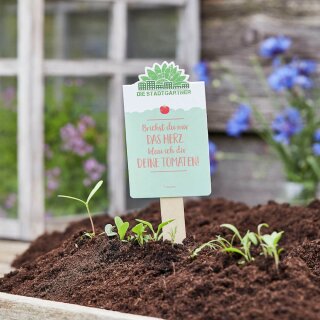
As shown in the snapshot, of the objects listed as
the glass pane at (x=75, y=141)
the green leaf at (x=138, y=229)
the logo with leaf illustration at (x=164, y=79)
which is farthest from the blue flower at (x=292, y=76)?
the green leaf at (x=138, y=229)

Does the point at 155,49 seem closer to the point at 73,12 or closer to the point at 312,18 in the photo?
the point at 73,12

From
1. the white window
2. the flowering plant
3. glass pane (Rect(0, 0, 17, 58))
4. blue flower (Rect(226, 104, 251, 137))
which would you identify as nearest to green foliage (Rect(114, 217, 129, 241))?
the white window

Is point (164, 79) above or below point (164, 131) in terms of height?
above

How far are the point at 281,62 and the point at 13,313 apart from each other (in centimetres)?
218

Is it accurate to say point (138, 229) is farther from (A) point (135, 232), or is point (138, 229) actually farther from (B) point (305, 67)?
(B) point (305, 67)

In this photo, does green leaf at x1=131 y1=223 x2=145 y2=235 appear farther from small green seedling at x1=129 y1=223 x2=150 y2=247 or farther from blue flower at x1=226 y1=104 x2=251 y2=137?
blue flower at x1=226 y1=104 x2=251 y2=137

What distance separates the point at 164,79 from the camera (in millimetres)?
1767

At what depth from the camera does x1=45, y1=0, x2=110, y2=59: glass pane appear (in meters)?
3.14

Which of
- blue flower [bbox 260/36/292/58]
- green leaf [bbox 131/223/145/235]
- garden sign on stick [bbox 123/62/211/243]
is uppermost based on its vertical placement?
blue flower [bbox 260/36/292/58]

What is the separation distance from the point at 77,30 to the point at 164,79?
155 centimetres

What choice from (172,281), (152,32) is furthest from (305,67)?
(172,281)

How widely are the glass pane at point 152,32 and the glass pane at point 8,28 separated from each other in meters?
0.45

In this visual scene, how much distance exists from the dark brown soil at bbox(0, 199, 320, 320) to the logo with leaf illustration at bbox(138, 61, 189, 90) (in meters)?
0.32

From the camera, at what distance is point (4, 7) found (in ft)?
10.1
